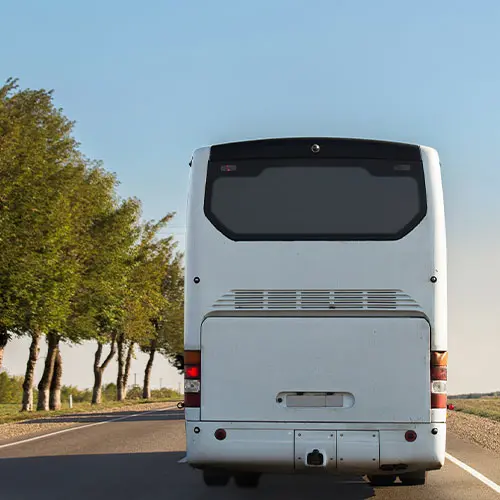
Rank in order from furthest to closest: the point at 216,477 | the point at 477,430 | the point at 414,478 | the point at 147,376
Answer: the point at 147,376
the point at 477,430
the point at 216,477
the point at 414,478

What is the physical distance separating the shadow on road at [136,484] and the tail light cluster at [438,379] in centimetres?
248

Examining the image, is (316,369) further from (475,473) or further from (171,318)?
(171,318)

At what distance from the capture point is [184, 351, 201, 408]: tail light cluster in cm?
1012

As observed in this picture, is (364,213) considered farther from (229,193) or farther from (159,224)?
(159,224)

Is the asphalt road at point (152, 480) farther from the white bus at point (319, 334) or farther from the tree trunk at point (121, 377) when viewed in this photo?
the tree trunk at point (121, 377)

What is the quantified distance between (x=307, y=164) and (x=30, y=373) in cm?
3549

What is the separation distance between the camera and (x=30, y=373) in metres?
43.9

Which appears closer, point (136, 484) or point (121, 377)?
point (136, 484)

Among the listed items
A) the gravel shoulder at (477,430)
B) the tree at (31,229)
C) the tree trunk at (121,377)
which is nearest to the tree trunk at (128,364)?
the tree trunk at (121,377)

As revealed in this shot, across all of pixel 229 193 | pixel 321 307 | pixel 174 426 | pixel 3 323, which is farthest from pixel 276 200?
pixel 3 323

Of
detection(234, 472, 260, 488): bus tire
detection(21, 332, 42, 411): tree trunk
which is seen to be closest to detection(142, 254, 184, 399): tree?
detection(21, 332, 42, 411): tree trunk

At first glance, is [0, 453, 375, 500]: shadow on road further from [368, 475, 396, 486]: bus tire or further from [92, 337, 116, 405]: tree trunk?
[92, 337, 116, 405]: tree trunk

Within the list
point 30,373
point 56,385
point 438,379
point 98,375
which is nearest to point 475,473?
point 438,379

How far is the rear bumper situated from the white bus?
0.01 meters
